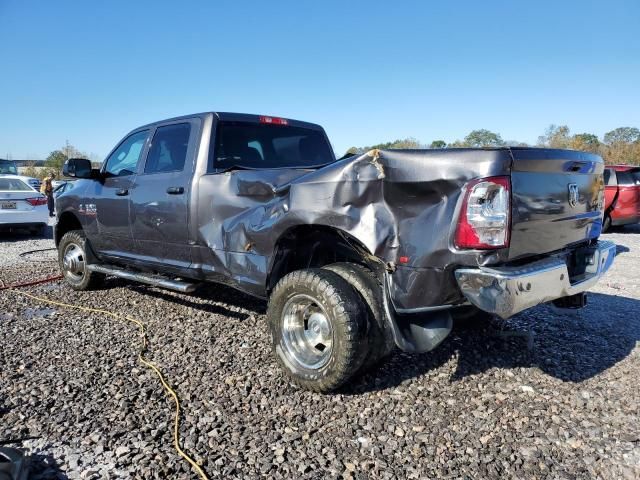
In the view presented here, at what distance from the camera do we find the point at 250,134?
445cm

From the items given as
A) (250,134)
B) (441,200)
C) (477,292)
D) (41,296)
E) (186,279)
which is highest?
(250,134)

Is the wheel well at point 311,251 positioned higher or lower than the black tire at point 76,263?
higher

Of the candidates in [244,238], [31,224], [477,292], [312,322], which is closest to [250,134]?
[244,238]

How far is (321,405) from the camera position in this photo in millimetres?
3035

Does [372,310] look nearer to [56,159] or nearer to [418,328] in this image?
[418,328]

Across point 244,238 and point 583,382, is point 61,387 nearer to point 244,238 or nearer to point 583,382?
point 244,238

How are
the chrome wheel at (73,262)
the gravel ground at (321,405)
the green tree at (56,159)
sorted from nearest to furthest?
the gravel ground at (321,405), the chrome wheel at (73,262), the green tree at (56,159)

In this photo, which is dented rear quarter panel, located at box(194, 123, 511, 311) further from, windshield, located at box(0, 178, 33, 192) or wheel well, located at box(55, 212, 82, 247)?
windshield, located at box(0, 178, 33, 192)

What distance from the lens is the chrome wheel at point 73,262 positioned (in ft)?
19.3

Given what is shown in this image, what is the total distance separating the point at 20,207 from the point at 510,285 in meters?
11.7

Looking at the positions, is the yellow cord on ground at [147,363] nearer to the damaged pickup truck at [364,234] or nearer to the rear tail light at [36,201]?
the damaged pickup truck at [364,234]

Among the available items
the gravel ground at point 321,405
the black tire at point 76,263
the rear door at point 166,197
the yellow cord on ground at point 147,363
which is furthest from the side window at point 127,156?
the gravel ground at point 321,405

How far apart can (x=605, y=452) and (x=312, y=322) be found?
1816mm

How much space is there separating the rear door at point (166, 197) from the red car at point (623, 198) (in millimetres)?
9835
